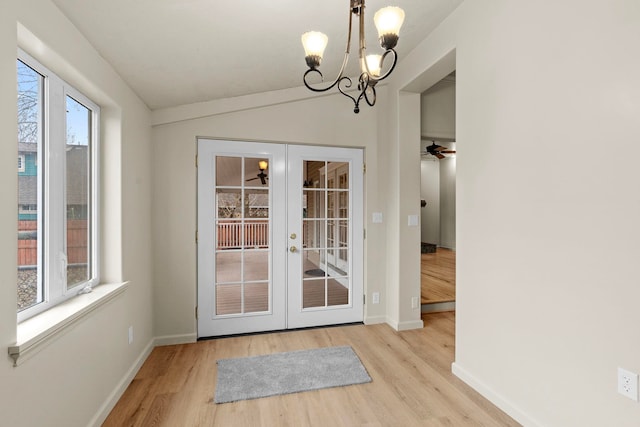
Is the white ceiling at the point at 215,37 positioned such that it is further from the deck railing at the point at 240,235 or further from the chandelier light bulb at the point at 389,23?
the deck railing at the point at 240,235

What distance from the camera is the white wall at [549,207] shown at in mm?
1487

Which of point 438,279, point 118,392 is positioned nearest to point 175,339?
point 118,392

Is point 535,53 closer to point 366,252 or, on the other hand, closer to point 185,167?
point 366,252

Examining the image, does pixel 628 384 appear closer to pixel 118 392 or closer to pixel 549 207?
pixel 549 207

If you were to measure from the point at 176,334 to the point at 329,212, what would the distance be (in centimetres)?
207

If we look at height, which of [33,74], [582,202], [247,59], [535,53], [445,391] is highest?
[247,59]

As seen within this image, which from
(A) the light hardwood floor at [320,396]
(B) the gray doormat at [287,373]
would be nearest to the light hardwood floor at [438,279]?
(A) the light hardwood floor at [320,396]

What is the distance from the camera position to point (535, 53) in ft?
6.25

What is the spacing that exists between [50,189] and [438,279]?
5241 mm

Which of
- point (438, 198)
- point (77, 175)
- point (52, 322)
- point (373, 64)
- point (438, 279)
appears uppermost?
point (373, 64)

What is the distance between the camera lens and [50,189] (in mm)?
1723

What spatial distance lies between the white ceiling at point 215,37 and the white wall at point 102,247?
0.48 ft

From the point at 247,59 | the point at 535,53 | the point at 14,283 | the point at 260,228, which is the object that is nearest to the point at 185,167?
the point at 260,228

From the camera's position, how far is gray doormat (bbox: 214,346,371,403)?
2.36 m
